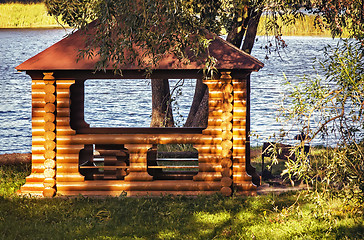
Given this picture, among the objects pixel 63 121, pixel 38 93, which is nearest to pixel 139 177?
pixel 63 121

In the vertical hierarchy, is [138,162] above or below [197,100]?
below

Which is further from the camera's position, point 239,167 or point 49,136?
point 239,167

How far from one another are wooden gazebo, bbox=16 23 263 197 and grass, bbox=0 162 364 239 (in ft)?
1.12

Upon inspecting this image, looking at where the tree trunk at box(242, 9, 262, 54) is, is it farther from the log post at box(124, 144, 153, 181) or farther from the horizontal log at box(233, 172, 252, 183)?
the log post at box(124, 144, 153, 181)

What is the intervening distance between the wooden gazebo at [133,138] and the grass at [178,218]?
0.34 meters

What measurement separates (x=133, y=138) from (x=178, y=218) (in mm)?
1995

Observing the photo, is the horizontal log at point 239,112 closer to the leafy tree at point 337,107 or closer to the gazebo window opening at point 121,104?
the leafy tree at point 337,107

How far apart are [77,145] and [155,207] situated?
2.02 m

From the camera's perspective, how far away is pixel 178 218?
31.6 ft

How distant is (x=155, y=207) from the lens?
1012cm

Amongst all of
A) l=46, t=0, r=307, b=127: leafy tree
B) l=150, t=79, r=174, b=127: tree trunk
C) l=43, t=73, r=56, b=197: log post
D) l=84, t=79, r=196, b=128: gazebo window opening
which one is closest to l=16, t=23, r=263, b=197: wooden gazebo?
l=43, t=73, r=56, b=197: log post

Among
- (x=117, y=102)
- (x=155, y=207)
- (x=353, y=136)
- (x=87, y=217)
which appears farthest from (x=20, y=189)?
(x=117, y=102)

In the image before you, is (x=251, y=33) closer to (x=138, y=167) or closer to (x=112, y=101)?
(x=138, y=167)

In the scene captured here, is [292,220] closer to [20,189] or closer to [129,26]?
[129,26]
